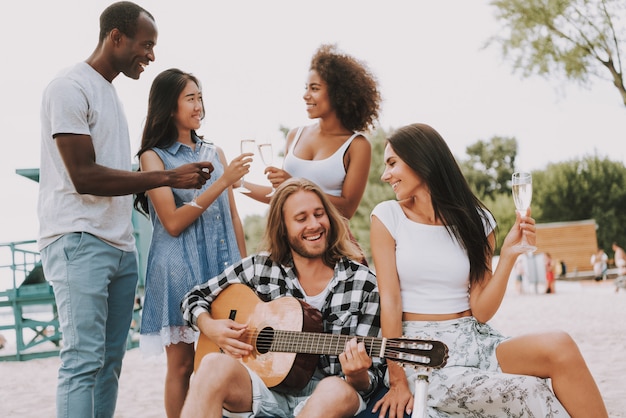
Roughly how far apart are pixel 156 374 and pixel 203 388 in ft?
22.6

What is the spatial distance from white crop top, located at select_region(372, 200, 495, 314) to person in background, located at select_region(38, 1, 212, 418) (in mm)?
1084

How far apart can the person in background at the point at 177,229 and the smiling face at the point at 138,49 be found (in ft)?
1.04

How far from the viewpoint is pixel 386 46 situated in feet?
127

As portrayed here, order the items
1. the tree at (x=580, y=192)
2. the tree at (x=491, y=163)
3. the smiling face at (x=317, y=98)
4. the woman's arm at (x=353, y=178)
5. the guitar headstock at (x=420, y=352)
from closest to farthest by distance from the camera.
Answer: the guitar headstock at (x=420, y=352), the woman's arm at (x=353, y=178), the smiling face at (x=317, y=98), the tree at (x=580, y=192), the tree at (x=491, y=163)

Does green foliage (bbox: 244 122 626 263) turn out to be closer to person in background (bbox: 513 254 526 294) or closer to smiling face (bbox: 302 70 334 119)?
person in background (bbox: 513 254 526 294)

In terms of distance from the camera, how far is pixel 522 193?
2.93 meters

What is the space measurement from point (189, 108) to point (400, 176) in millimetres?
1321

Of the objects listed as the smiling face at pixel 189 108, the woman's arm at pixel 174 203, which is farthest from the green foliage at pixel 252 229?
the woman's arm at pixel 174 203

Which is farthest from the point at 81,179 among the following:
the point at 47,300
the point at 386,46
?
the point at 386,46

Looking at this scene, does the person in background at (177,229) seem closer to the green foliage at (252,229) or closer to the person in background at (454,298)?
the person in background at (454,298)

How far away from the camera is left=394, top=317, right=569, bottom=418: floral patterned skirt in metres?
2.75

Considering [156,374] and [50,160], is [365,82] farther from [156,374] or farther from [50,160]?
[156,374]

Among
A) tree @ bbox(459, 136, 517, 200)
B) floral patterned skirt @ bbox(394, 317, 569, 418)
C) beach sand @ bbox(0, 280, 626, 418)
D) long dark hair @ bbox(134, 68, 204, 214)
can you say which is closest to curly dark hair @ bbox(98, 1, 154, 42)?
long dark hair @ bbox(134, 68, 204, 214)

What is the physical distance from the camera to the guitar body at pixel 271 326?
10.3ft
